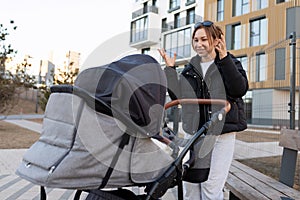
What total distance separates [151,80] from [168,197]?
7.20ft

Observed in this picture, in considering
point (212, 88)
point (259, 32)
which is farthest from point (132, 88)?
point (259, 32)

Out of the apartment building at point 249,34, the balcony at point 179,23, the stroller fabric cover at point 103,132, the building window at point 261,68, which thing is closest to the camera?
the stroller fabric cover at point 103,132

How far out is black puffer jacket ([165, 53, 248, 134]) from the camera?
188 cm

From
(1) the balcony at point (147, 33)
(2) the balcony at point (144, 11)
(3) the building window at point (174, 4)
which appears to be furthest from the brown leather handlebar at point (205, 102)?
(2) the balcony at point (144, 11)

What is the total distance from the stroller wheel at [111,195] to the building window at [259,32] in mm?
18769

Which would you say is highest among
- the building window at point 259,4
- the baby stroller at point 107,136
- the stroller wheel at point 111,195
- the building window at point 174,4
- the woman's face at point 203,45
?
the building window at point 174,4

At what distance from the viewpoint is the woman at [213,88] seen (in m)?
1.90

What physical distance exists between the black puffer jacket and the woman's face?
0.10m

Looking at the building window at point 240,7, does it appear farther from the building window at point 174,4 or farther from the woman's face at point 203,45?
the woman's face at point 203,45

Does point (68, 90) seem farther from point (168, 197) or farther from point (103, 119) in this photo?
point (168, 197)

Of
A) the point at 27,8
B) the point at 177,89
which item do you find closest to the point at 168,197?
the point at 177,89

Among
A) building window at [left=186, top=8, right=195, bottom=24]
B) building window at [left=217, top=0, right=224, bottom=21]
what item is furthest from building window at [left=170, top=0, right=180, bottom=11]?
building window at [left=217, top=0, right=224, bottom=21]

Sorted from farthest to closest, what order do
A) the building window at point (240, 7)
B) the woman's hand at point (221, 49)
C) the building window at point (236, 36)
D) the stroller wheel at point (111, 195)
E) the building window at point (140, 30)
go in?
1. the building window at point (140, 30)
2. the building window at point (240, 7)
3. the building window at point (236, 36)
4. the woman's hand at point (221, 49)
5. the stroller wheel at point (111, 195)

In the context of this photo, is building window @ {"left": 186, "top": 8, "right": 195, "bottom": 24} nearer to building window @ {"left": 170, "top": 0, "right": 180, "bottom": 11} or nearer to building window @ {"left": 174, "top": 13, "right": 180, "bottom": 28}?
building window @ {"left": 174, "top": 13, "right": 180, "bottom": 28}
